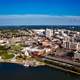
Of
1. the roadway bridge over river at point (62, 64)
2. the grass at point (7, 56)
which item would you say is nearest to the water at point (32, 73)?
the roadway bridge over river at point (62, 64)

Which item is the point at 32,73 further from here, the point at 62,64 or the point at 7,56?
the point at 7,56

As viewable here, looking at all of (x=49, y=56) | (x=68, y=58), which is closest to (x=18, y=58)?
(x=49, y=56)

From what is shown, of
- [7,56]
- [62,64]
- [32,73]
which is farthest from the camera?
[7,56]

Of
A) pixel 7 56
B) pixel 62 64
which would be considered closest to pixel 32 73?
pixel 62 64

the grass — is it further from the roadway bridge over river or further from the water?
the water

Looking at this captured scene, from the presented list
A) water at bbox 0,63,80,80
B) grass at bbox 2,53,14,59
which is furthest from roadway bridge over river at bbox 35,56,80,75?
grass at bbox 2,53,14,59

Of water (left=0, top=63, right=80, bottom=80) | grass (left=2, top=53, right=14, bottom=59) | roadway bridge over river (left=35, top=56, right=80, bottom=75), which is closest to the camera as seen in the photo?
water (left=0, top=63, right=80, bottom=80)

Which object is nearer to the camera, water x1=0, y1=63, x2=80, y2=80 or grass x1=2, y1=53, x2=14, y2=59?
water x1=0, y1=63, x2=80, y2=80

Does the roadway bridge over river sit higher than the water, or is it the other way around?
the roadway bridge over river

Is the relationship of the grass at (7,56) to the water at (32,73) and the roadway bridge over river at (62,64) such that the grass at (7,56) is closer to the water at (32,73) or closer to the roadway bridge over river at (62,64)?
the roadway bridge over river at (62,64)

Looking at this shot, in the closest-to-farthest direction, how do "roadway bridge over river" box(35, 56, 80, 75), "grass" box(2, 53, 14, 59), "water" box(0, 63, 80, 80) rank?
"water" box(0, 63, 80, 80), "roadway bridge over river" box(35, 56, 80, 75), "grass" box(2, 53, 14, 59)
